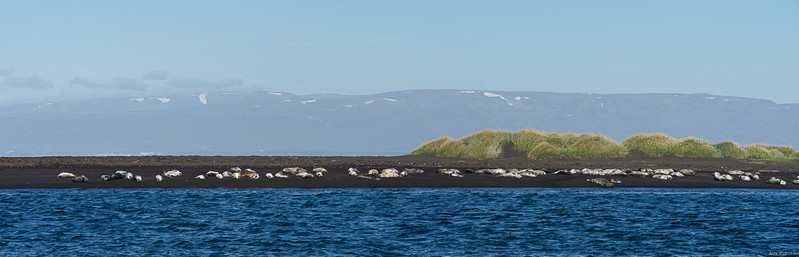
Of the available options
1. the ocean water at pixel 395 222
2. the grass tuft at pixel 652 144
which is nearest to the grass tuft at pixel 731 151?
the grass tuft at pixel 652 144

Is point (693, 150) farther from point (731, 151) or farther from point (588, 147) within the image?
point (588, 147)

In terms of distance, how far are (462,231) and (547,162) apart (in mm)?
24269

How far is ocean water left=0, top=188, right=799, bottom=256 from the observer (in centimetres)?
2153

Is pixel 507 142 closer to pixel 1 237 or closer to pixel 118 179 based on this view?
pixel 118 179

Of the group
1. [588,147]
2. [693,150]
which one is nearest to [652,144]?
[693,150]

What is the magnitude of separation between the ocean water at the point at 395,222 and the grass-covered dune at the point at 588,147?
1602 centimetres

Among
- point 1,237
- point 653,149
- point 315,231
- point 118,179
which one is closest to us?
point 1,237

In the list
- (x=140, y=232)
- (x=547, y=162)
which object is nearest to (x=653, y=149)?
(x=547, y=162)

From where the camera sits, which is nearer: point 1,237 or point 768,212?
point 1,237

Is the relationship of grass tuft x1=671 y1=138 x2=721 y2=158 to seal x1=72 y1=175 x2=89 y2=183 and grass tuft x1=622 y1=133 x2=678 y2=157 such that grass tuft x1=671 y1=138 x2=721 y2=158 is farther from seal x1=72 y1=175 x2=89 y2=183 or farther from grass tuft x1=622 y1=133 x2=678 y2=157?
seal x1=72 y1=175 x2=89 y2=183

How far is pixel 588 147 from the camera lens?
169ft

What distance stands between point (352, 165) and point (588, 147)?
11784 millimetres

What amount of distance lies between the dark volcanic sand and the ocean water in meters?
2.13

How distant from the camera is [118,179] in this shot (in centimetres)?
3684
